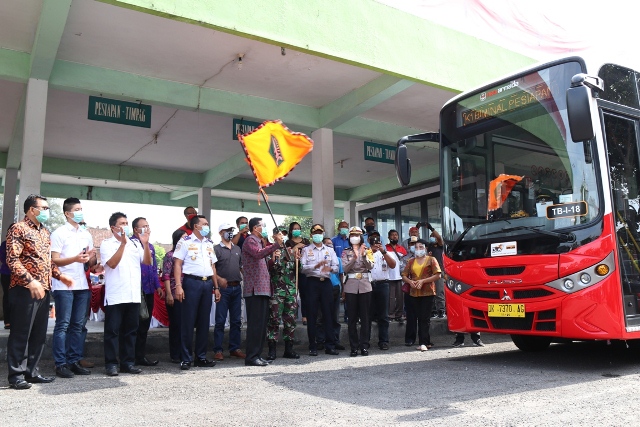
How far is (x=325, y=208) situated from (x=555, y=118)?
6.45 metres

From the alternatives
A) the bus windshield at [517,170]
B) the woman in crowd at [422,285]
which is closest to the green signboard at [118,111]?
the woman in crowd at [422,285]

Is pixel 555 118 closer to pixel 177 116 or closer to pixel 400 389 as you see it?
pixel 400 389

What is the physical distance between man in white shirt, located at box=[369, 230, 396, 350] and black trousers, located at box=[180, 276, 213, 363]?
10.1ft

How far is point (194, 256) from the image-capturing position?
7.07 metres

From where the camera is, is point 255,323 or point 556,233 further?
point 255,323

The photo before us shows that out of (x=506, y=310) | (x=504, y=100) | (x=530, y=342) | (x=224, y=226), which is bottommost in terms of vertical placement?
(x=530, y=342)

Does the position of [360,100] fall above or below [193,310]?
above

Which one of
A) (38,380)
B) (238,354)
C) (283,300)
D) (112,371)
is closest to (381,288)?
(283,300)

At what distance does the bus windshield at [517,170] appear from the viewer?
5.90 m

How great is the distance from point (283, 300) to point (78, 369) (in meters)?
2.78

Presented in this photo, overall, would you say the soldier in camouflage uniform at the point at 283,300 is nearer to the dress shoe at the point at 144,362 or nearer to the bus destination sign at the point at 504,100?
the dress shoe at the point at 144,362

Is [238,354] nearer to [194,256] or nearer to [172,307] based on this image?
[172,307]

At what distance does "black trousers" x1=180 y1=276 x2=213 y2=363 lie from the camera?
274 inches

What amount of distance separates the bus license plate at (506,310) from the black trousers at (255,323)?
9.64 ft
